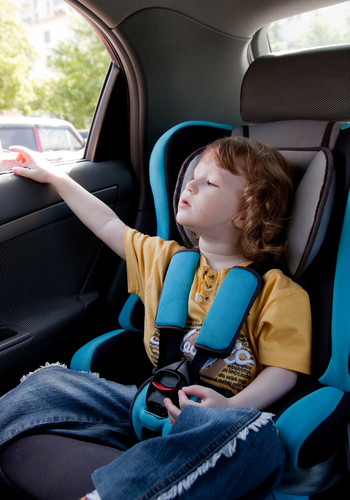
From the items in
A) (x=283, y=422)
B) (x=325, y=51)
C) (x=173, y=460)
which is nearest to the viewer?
(x=173, y=460)

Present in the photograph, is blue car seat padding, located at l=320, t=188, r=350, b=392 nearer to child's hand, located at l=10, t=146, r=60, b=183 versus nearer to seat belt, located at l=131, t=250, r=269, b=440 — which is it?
seat belt, located at l=131, t=250, r=269, b=440

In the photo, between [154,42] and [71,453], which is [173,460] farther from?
[154,42]

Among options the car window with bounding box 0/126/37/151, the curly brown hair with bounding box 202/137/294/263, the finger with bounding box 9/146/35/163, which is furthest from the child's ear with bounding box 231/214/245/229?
the car window with bounding box 0/126/37/151

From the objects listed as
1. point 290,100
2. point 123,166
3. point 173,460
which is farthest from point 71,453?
point 290,100

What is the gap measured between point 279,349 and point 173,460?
0.42 metres

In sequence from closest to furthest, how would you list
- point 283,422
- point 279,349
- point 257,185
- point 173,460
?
point 173,460 → point 283,422 → point 279,349 → point 257,185

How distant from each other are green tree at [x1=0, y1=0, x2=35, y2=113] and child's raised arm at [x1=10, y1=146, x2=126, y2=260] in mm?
1355

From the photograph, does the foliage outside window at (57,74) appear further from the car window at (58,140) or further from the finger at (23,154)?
the finger at (23,154)

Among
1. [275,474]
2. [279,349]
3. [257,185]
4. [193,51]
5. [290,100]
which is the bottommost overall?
[275,474]

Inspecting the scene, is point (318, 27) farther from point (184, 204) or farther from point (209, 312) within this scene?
point (209, 312)

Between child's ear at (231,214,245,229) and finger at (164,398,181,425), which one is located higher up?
child's ear at (231,214,245,229)

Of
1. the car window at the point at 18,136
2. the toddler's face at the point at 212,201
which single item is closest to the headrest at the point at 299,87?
the toddler's face at the point at 212,201

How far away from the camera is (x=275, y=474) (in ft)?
2.70

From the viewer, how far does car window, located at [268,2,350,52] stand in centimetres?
177
